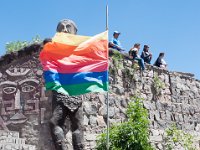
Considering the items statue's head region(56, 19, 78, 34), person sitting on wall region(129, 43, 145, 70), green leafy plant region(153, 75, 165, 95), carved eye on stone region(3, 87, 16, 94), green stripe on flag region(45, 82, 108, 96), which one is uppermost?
statue's head region(56, 19, 78, 34)

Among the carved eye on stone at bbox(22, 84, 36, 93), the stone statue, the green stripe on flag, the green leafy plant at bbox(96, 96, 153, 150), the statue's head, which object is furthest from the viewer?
the carved eye on stone at bbox(22, 84, 36, 93)

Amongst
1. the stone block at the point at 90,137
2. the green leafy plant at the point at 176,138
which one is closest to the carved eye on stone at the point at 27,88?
the stone block at the point at 90,137

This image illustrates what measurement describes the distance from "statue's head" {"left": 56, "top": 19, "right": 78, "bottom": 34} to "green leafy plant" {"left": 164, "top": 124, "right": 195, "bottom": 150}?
3.50 metres

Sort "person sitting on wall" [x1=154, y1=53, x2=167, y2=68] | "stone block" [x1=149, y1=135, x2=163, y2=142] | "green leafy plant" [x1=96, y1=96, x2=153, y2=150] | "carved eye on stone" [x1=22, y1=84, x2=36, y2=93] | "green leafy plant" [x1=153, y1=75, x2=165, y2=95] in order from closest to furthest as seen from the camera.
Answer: "green leafy plant" [x1=96, y1=96, x2=153, y2=150] → "carved eye on stone" [x1=22, y1=84, x2=36, y2=93] → "stone block" [x1=149, y1=135, x2=163, y2=142] → "green leafy plant" [x1=153, y1=75, x2=165, y2=95] → "person sitting on wall" [x1=154, y1=53, x2=167, y2=68]

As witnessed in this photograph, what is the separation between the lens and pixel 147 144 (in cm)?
839

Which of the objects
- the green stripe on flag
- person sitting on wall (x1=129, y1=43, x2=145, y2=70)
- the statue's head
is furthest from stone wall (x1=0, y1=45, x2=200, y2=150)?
the green stripe on flag

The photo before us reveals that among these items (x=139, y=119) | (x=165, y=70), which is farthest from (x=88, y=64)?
(x=165, y=70)

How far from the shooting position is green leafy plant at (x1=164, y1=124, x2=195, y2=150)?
10180mm

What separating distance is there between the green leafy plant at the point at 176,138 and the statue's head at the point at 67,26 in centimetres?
350

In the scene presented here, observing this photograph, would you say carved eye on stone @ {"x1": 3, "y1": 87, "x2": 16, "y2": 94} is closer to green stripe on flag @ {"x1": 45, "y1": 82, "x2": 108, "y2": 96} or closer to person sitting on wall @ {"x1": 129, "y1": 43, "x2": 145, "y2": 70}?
green stripe on flag @ {"x1": 45, "y1": 82, "x2": 108, "y2": 96}

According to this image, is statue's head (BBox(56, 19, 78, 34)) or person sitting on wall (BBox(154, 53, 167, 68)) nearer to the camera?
statue's head (BBox(56, 19, 78, 34))

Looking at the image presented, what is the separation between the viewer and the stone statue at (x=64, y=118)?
26.2 feet

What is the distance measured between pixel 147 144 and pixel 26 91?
2.72 metres

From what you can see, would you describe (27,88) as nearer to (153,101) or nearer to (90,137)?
(90,137)
